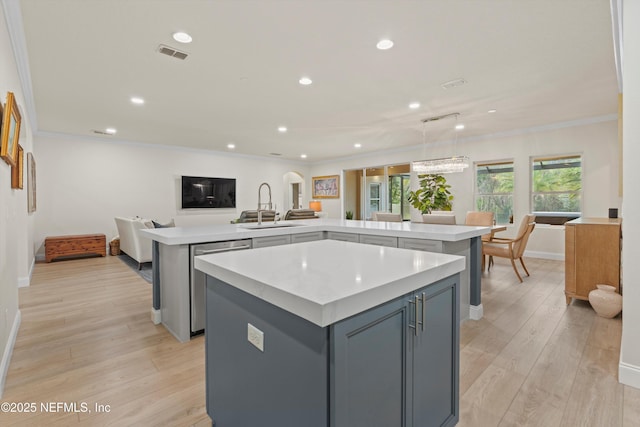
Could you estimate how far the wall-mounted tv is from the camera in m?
7.86

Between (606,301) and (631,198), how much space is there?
64.5 inches

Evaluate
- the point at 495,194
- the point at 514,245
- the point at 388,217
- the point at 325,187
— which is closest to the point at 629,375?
the point at 514,245

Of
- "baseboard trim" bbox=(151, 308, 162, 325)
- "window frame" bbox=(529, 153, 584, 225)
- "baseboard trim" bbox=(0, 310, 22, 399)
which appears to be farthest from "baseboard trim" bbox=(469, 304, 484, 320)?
"window frame" bbox=(529, 153, 584, 225)

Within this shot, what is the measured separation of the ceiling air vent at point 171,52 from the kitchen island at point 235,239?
1.69 m

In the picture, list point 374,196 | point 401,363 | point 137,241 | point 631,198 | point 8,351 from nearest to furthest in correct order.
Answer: point 401,363, point 631,198, point 8,351, point 137,241, point 374,196

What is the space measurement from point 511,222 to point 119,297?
7014 mm

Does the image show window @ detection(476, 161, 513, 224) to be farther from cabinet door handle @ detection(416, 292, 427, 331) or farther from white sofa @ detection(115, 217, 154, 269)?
white sofa @ detection(115, 217, 154, 269)

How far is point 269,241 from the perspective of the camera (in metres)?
2.99

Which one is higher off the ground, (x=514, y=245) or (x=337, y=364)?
(x=337, y=364)

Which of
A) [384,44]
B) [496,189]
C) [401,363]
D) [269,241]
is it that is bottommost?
[401,363]

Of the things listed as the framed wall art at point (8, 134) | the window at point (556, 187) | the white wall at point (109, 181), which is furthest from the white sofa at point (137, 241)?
the window at point (556, 187)

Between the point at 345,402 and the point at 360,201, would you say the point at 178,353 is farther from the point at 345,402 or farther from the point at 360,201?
the point at 360,201

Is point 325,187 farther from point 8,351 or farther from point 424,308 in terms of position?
point 424,308

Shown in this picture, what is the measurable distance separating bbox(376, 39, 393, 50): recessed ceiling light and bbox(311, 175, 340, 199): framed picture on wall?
7.09 metres
